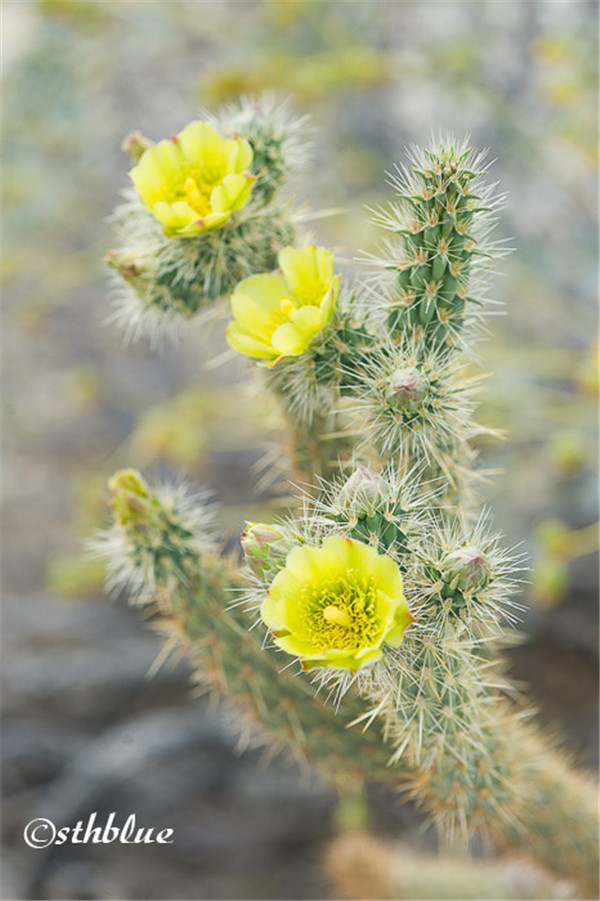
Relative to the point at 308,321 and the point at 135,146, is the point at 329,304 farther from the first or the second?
the point at 135,146

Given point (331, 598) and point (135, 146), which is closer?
point (331, 598)

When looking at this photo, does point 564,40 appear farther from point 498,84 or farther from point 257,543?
point 257,543

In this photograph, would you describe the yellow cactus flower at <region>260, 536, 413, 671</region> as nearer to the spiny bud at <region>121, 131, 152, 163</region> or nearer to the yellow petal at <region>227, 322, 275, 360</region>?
the yellow petal at <region>227, 322, 275, 360</region>

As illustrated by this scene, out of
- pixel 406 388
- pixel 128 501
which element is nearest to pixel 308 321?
pixel 406 388

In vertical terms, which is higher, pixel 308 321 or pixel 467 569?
pixel 308 321

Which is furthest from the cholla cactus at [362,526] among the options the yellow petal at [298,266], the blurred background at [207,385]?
the blurred background at [207,385]

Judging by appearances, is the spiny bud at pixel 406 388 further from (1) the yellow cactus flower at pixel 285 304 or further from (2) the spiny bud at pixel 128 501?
(2) the spiny bud at pixel 128 501
